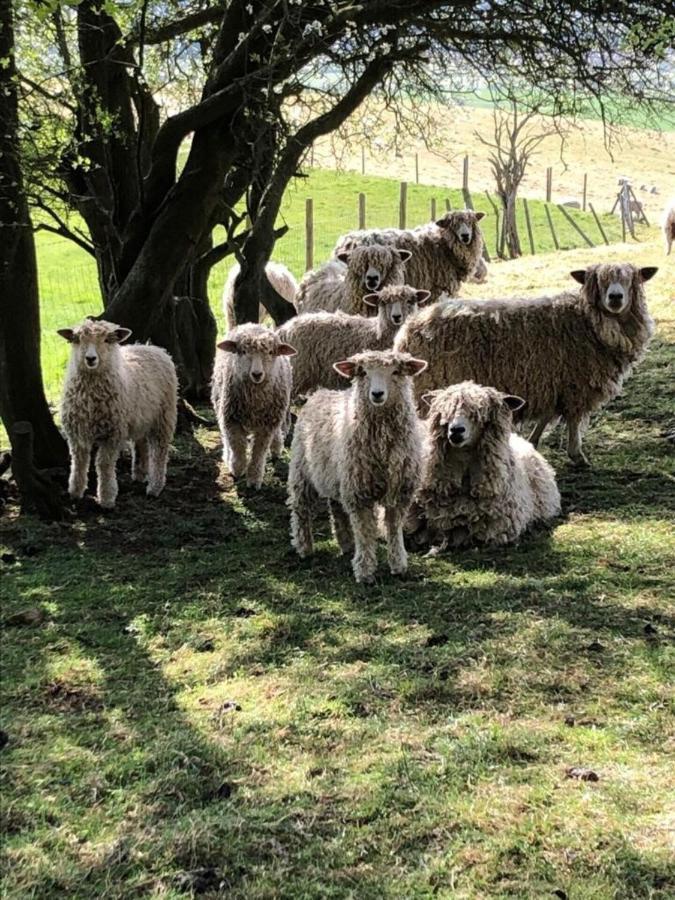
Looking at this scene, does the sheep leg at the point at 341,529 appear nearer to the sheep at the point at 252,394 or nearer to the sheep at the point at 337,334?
the sheep at the point at 252,394

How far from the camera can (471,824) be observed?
341 cm

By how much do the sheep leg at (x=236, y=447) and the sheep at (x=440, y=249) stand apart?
3897mm

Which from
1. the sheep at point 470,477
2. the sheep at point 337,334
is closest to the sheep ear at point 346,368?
the sheep at point 470,477

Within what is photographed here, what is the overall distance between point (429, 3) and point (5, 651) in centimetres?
652

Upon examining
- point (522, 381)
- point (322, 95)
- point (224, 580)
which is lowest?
point (224, 580)

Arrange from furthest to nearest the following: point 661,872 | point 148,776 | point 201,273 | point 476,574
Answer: point 201,273 → point 476,574 → point 148,776 → point 661,872

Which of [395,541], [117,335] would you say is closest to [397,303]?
[117,335]

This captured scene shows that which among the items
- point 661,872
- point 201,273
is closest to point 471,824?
point 661,872

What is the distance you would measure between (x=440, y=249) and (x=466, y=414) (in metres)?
5.72

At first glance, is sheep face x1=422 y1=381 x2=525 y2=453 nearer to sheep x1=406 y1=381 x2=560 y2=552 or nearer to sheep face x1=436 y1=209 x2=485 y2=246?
sheep x1=406 y1=381 x2=560 y2=552

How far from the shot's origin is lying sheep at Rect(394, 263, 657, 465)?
8.52 metres

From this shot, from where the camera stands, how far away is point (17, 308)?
782cm

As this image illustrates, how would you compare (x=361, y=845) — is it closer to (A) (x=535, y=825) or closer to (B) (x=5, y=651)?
(A) (x=535, y=825)

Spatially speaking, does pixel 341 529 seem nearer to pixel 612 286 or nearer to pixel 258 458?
pixel 258 458
